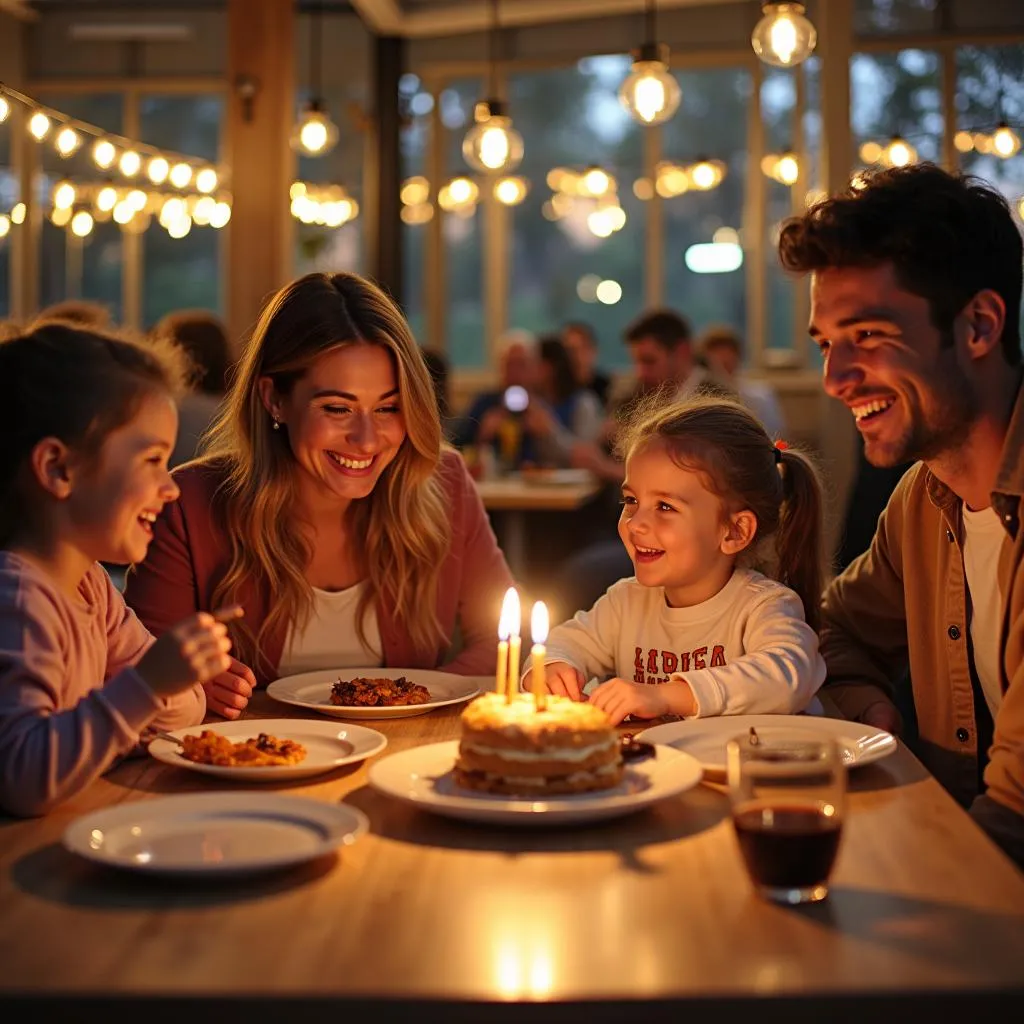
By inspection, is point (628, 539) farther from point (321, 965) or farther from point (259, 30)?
point (259, 30)

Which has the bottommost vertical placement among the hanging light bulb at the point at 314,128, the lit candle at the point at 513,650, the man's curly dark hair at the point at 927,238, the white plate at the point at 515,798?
the white plate at the point at 515,798

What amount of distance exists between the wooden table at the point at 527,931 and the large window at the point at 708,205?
10.4m

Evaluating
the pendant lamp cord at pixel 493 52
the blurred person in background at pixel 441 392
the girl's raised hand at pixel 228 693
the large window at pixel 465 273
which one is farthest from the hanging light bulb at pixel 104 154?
the large window at pixel 465 273

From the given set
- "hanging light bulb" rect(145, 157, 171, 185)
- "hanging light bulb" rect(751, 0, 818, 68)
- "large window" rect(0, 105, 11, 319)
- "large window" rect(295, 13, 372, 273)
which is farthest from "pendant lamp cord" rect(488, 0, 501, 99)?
"large window" rect(0, 105, 11, 319)

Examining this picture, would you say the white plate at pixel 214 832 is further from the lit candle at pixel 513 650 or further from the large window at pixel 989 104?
the large window at pixel 989 104

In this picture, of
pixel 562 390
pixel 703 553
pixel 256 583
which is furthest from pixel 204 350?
pixel 562 390

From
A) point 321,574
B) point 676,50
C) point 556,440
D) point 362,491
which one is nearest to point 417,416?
point 362,491

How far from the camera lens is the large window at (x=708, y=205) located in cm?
1142

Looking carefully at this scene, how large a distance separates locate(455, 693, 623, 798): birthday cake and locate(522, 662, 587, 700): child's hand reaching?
49cm

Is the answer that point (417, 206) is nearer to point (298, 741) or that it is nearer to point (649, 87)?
point (649, 87)

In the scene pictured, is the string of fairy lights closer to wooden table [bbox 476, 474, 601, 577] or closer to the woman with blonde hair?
wooden table [bbox 476, 474, 601, 577]

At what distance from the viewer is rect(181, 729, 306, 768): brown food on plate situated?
160cm

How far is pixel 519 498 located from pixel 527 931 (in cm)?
492

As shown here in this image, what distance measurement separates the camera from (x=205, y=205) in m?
7.28
